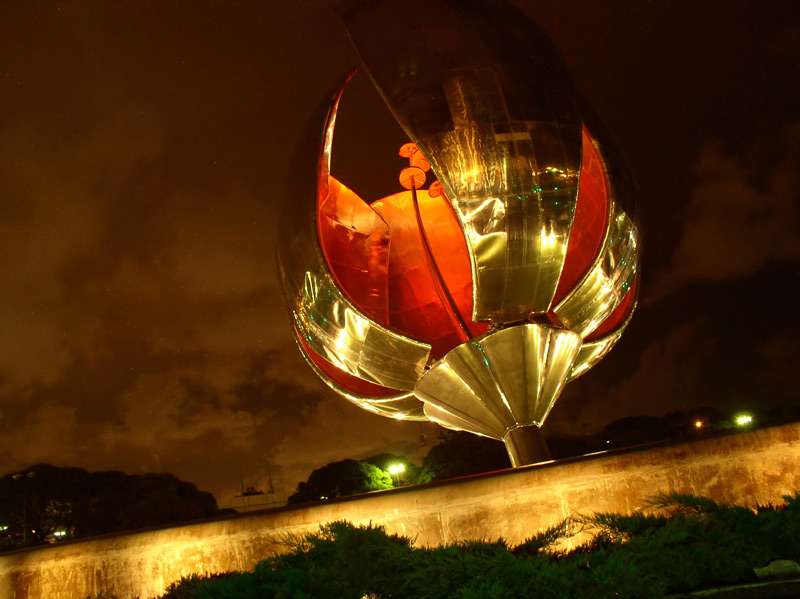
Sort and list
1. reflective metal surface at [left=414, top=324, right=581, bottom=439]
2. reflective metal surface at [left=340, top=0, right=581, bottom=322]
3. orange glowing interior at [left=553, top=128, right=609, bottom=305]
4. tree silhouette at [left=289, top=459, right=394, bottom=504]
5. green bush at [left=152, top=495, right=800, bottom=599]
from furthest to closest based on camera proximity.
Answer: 1. tree silhouette at [left=289, top=459, right=394, bottom=504]
2. orange glowing interior at [left=553, top=128, right=609, bottom=305]
3. reflective metal surface at [left=414, top=324, right=581, bottom=439]
4. reflective metal surface at [left=340, top=0, right=581, bottom=322]
5. green bush at [left=152, top=495, right=800, bottom=599]

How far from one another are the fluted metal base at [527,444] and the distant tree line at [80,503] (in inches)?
1176

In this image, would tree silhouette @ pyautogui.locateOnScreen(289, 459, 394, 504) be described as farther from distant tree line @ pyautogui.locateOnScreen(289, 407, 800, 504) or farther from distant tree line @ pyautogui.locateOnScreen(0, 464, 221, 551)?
distant tree line @ pyautogui.locateOnScreen(0, 464, 221, 551)

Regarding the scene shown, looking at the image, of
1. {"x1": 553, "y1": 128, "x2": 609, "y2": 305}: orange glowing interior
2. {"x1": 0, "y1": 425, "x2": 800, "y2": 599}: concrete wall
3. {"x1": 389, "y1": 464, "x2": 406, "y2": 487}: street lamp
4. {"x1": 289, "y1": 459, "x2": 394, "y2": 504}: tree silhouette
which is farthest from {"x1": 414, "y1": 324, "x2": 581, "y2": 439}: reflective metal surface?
{"x1": 289, "y1": 459, "x2": 394, "y2": 504}: tree silhouette

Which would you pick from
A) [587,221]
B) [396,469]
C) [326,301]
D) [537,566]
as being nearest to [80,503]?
[396,469]

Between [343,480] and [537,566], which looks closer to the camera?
[537,566]

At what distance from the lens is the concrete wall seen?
240 inches

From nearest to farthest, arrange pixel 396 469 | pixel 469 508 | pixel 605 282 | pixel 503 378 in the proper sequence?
1. pixel 469 508
2. pixel 503 378
3. pixel 605 282
4. pixel 396 469

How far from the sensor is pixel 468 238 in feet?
20.3

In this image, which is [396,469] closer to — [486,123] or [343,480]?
[343,480]

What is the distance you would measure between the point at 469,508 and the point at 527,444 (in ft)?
4.46

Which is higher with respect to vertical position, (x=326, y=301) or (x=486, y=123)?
(x=486, y=123)

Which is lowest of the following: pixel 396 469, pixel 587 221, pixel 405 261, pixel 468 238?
pixel 468 238

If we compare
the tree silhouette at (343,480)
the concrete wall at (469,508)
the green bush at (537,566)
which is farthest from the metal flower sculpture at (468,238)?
the tree silhouette at (343,480)

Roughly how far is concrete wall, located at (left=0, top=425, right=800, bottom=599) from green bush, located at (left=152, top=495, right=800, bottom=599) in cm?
325
